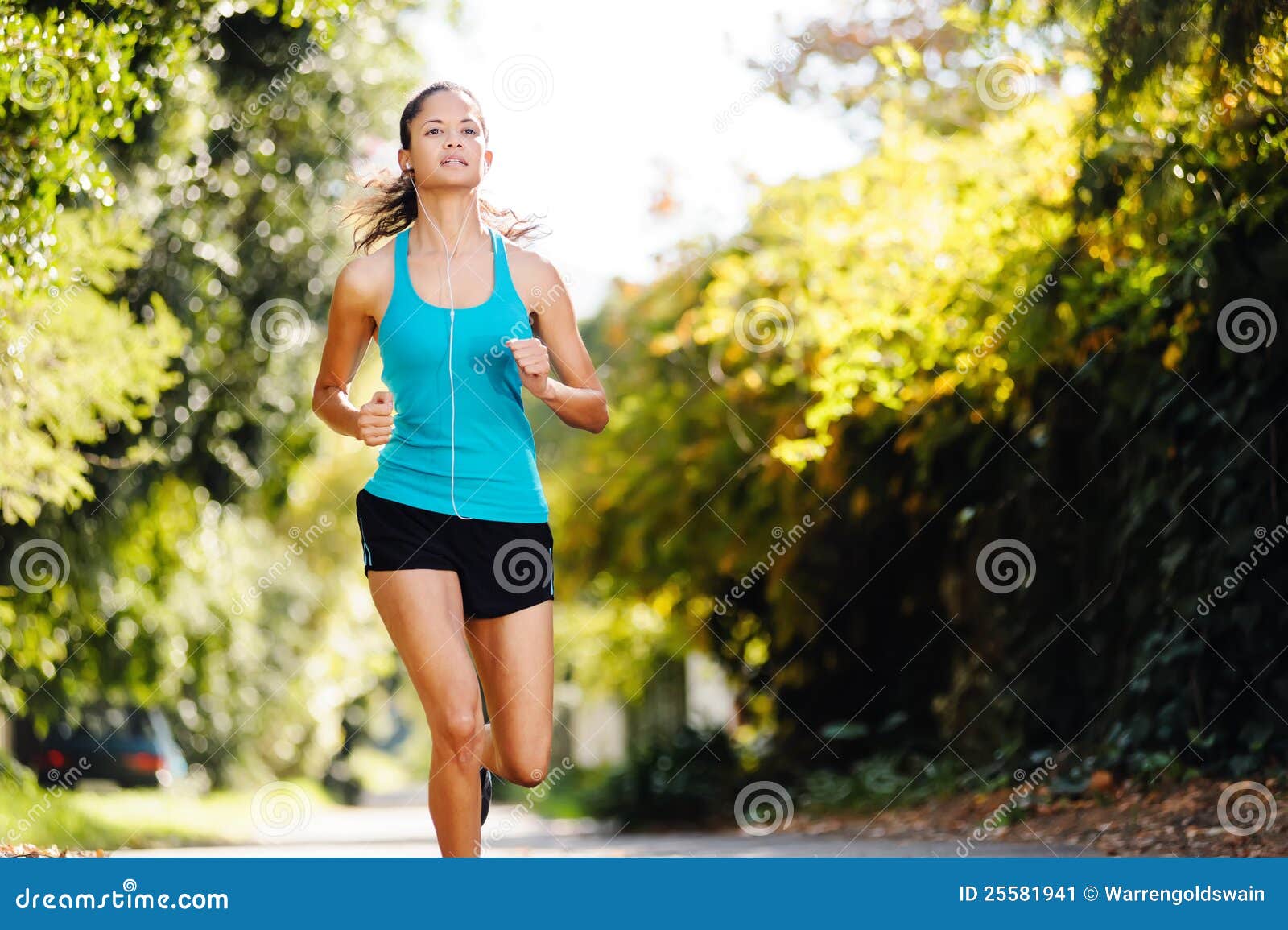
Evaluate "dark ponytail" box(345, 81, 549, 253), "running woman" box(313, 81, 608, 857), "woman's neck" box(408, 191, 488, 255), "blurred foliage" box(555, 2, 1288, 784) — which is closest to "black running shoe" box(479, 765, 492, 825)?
"running woman" box(313, 81, 608, 857)

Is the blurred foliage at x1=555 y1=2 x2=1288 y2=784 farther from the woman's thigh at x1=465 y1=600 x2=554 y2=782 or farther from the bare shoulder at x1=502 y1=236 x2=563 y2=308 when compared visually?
the woman's thigh at x1=465 y1=600 x2=554 y2=782

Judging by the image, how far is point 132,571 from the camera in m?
11.9

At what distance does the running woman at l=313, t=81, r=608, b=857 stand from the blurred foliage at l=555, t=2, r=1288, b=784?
108 inches

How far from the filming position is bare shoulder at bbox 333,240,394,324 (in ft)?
12.8

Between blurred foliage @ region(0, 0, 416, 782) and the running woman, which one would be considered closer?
the running woman

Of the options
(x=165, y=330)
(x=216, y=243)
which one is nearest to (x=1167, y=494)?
(x=165, y=330)

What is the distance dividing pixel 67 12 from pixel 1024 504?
609 centimetres

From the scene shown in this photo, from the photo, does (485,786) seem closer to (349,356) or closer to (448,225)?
(349,356)

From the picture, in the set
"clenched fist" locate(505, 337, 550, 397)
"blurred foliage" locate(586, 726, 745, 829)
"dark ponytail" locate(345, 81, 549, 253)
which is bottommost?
"blurred foliage" locate(586, 726, 745, 829)

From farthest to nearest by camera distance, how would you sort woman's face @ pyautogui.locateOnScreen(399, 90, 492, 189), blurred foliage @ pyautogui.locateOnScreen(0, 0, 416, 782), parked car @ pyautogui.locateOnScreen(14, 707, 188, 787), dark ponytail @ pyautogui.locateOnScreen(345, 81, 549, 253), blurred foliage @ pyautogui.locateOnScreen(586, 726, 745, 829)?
parked car @ pyautogui.locateOnScreen(14, 707, 188, 787)
blurred foliage @ pyautogui.locateOnScreen(586, 726, 745, 829)
blurred foliage @ pyautogui.locateOnScreen(0, 0, 416, 782)
dark ponytail @ pyautogui.locateOnScreen(345, 81, 549, 253)
woman's face @ pyautogui.locateOnScreen(399, 90, 492, 189)

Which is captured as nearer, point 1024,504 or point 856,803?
point 1024,504

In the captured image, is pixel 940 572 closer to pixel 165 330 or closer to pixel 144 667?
pixel 165 330

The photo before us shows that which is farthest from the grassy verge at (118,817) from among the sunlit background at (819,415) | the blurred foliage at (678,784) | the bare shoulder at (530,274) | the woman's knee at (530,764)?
the bare shoulder at (530,274)

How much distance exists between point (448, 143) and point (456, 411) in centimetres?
73
